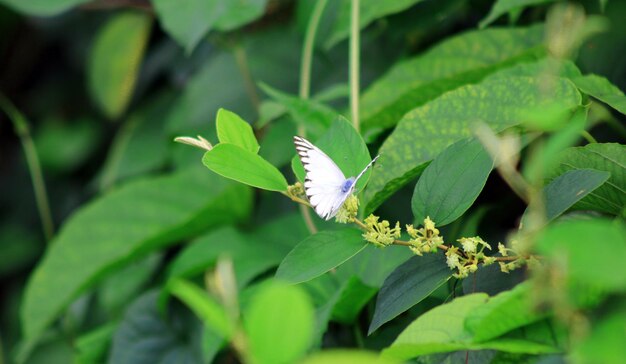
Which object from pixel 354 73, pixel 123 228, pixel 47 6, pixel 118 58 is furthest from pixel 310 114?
pixel 118 58

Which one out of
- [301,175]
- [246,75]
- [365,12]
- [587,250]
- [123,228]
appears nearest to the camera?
[587,250]

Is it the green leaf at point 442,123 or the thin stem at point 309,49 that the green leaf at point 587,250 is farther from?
the thin stem at point 309,49

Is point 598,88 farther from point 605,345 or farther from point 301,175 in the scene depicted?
point 605,345

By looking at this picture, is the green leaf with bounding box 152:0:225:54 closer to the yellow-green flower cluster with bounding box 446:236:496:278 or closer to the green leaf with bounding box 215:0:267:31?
the green leaf with bounding box 215:0:267:31

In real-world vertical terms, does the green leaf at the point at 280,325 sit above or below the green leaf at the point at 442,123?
above

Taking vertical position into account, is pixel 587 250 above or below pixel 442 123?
above

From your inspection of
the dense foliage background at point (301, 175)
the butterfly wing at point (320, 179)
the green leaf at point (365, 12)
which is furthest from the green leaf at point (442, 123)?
the green leaf at point (365, 12)

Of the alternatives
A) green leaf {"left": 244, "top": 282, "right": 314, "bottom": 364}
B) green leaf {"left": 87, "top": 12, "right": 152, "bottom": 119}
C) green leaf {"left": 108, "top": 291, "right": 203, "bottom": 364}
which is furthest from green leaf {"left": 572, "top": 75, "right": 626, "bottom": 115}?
green leaf {"left": 87, "top": 12, "right": 152, "bottom": 119}
